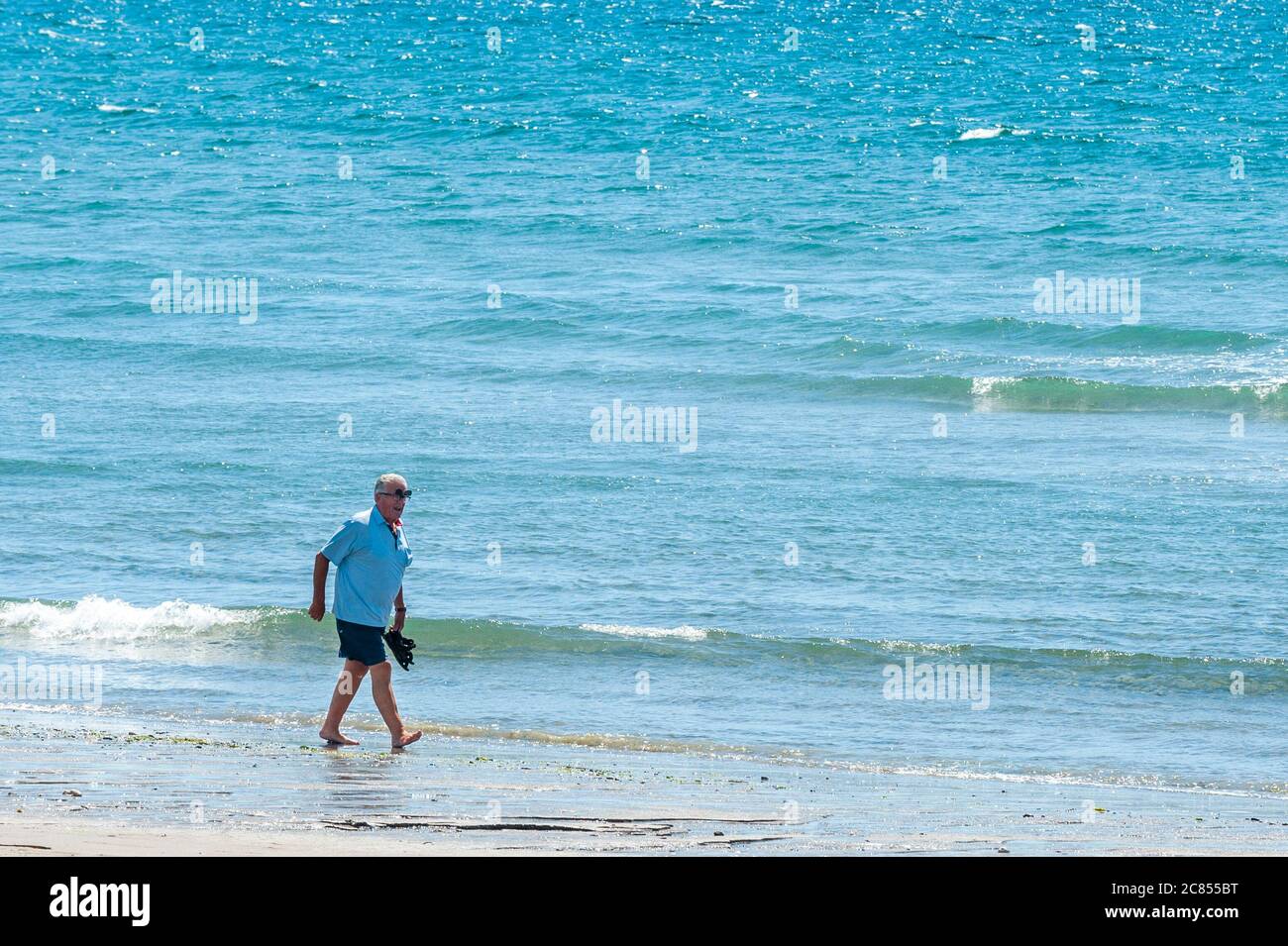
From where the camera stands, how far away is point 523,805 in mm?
6594

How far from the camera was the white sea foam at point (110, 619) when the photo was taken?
11617 mm

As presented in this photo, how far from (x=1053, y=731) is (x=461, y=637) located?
424cm

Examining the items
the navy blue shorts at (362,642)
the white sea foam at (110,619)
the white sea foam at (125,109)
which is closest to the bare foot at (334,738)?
the navy blue shorts at (362,642)

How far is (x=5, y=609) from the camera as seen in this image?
1191 centimetres

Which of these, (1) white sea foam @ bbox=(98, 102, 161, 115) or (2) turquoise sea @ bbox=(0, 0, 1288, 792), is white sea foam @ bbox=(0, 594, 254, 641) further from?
(1) white sea foam @ bbox=(98, 102, 161, 115)

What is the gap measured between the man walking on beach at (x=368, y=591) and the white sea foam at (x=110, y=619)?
3450 mm

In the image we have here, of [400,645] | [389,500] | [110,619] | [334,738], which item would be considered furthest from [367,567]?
[110,619]

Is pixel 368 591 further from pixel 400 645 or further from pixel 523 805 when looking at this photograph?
pixel 523 805

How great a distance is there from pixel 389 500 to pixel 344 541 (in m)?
0.32

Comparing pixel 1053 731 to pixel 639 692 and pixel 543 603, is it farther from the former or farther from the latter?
pixel 543 603

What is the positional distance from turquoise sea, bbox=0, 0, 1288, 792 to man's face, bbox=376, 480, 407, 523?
74.8 inches

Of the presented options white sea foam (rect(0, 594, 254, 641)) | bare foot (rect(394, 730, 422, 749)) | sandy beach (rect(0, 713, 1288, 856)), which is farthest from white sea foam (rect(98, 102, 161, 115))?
bare foot (rect(394, 730, 422, 749))

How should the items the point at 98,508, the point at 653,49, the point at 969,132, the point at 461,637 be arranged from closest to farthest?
the point at 461,637, the point at 98,508, the point at 969,132, the point at 653,49
